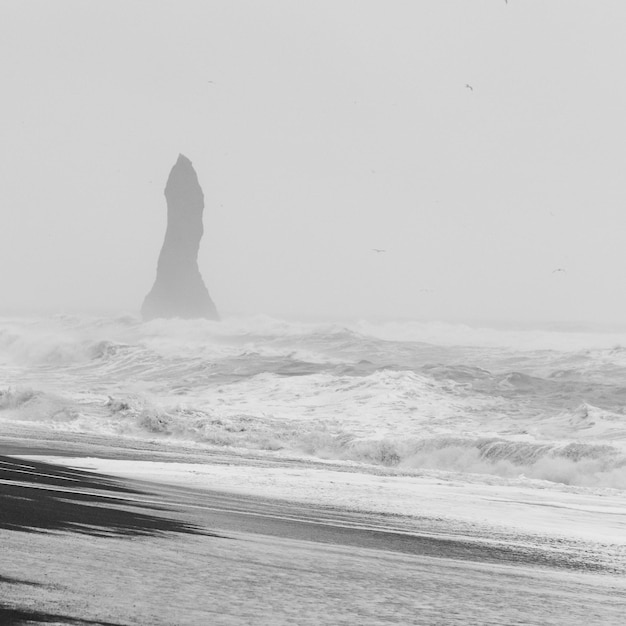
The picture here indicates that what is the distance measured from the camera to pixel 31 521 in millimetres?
7621

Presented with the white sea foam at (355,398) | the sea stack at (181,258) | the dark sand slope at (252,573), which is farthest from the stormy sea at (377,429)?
the sea stack at (181,258)

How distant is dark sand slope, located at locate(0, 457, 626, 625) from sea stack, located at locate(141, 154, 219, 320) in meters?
97.0

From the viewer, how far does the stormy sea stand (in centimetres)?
1119

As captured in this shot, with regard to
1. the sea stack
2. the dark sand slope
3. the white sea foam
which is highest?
the sea stack

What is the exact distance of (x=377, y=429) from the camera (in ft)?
74.9

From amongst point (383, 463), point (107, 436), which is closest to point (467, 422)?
point (383, 463)

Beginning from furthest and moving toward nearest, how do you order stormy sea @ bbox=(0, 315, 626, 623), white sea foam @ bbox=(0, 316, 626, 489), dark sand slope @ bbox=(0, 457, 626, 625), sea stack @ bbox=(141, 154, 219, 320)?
sea stack @ bbox=(141, 154, 219, 320)
white sea foam @ bbox=(0, 316, 626, 489)
stormy sea @ bbox=(0, 315, 626, 623)
dark sand slope @ bbox=(0, 457, 626, 625)

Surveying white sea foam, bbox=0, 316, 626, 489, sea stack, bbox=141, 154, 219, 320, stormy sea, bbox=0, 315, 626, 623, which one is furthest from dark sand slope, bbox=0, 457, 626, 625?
sea stack, bbox=141, 154, 219, 320

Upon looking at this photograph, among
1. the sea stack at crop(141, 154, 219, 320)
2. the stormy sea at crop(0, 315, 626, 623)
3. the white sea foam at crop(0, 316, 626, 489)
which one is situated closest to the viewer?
the stormy sea at crop(0, 315, 626, 623)

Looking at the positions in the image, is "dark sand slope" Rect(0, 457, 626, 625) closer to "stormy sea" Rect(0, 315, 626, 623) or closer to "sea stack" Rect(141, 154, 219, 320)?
"stormy sea" Rect(0, 315, 626, 623)

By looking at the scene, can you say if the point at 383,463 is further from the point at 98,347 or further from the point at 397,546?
the point at 98,347

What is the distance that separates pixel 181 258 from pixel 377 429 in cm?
8934

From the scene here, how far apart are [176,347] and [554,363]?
16.3 meters

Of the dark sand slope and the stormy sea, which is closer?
the dark sand slope
